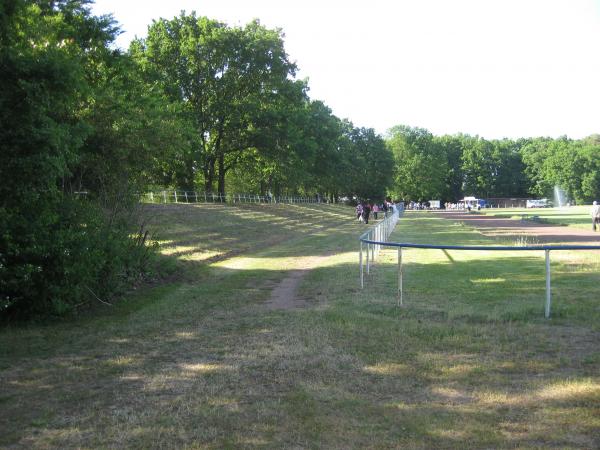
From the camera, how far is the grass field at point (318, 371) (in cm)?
450

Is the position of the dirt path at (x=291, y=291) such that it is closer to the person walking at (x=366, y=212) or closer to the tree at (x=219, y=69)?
the tree at (x=219, y=69)

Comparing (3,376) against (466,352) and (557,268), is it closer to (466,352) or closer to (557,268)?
(466,352)

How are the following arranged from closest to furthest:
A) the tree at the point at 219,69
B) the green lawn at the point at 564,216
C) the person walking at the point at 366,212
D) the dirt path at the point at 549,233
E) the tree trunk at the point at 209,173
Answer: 1. the dirt path at the point at 549,233
2. the green lawn at the point at 564,216
3. the tree at the point at 219,69
4. the person walking at the point at 366,212
5. the tree trunk at the point at 209,173

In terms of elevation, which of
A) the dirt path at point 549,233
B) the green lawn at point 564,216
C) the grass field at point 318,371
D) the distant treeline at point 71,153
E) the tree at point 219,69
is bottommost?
the green lawn at point 564,216

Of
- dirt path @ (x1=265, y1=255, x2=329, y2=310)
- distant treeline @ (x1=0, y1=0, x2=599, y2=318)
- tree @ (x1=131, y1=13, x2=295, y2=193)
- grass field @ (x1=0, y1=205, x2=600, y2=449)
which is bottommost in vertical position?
dirt path @ (x1=265, y1=255, x2=329, y2=310)

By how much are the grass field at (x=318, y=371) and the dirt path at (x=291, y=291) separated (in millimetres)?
231

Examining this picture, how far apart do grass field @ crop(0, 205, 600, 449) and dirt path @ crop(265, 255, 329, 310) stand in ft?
0.76

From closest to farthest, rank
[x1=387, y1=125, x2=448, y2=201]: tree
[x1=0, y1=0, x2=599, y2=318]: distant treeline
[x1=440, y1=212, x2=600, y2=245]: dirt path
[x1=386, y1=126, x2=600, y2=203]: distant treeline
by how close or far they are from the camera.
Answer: [x1=0, y1=0, x2=599, y2=318]: distant treeline
[x1=440, y1=212, x2=600, y2=245]: dirt path
[x1=386, y1=126, x2=600, y2=203]: distant treeline
[x1=387, y1=125, x2=448, y2=201]: tree

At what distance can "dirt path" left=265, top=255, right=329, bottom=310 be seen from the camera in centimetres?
1036

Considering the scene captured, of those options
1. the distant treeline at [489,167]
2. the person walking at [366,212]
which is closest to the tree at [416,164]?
the distant treeline at [489,167]

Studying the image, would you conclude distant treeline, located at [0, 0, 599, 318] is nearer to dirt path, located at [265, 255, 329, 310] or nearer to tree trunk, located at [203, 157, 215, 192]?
dirt path, located at [265, 255, 329, 310]

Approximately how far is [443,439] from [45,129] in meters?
6.73

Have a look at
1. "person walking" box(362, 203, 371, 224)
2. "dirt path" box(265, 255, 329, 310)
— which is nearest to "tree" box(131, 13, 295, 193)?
"person walking" box(362, 203, 371, 224)

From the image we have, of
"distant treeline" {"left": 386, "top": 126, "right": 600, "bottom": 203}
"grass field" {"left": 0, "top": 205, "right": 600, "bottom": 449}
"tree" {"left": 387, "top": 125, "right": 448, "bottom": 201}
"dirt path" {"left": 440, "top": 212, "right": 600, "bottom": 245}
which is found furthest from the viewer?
"tree" {"left": 387, "top": 125, "right": 448, "bottom": 201}
